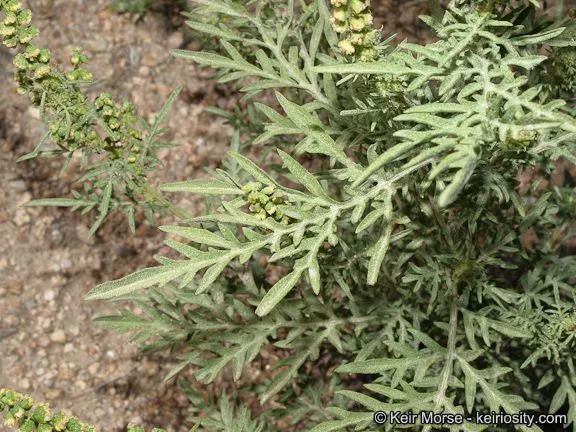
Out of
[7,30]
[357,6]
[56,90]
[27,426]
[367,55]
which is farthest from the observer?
[56,90]

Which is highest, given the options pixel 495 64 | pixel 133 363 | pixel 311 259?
pixel 495 64

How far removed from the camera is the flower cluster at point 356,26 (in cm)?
157

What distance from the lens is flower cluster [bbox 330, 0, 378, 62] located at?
1573 mm

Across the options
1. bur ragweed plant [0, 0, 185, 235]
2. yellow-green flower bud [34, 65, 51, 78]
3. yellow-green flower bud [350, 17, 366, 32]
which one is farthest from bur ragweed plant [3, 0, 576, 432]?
yellow-green flower bud [34, 65, 51, 78]

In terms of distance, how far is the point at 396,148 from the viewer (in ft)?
4.68

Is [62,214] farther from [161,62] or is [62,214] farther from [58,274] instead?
[161,62]

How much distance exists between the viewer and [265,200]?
1.72 metres

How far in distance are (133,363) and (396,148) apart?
233 cm

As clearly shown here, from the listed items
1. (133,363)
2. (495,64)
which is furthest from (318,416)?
(495,64)

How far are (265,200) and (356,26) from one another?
0.45 m

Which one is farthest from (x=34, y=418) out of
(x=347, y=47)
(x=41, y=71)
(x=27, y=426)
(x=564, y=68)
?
(x=564, y=68)

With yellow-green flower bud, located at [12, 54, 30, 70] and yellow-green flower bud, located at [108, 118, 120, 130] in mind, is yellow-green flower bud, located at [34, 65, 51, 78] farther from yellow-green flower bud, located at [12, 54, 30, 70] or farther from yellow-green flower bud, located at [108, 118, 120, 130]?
yellow-green flower bud, located at [108, 118, 120, 130]

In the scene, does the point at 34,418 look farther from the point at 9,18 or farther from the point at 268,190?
the point at 9,18

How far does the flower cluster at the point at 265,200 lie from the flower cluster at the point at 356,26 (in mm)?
373
